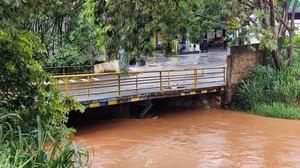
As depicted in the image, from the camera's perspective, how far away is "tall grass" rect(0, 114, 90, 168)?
3.96 m

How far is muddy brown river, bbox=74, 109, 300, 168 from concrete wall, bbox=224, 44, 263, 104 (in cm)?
106

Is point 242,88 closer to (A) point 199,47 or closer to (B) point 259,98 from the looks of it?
(B) point 259,98

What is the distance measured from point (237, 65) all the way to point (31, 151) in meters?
12.7

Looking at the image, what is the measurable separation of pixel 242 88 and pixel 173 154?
22.0ft

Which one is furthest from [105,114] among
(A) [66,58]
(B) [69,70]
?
(A) [66,58]

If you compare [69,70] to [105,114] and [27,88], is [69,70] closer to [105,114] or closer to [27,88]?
[105,114]

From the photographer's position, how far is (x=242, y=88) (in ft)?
51.3

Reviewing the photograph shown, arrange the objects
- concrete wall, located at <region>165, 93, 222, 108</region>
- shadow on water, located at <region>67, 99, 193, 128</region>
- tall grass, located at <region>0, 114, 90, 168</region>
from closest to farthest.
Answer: tall grass, located at <region>0, 114, 90, 168</region>
shadow on water, located at <region>67, 99, 193, 128</region>
concrete wall, located at <region>165, 93, 222, 108</region>

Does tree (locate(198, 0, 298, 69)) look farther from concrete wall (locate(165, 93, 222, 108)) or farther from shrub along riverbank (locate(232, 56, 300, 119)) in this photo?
concrete wall (locate(165, 93, 222, 108))

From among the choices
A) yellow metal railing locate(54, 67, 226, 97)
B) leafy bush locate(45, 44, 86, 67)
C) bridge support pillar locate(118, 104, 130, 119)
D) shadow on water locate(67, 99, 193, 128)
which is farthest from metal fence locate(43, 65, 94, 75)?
bridge support pillar locate(118, 104, 130, 119)

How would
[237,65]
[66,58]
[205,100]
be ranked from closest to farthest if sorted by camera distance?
[237,65] → [205,100] → [66,58]

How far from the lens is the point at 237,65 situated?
15.7m

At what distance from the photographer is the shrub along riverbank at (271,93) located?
14.5 meters

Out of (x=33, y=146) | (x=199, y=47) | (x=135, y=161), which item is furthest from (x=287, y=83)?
(x=199, y=47)
